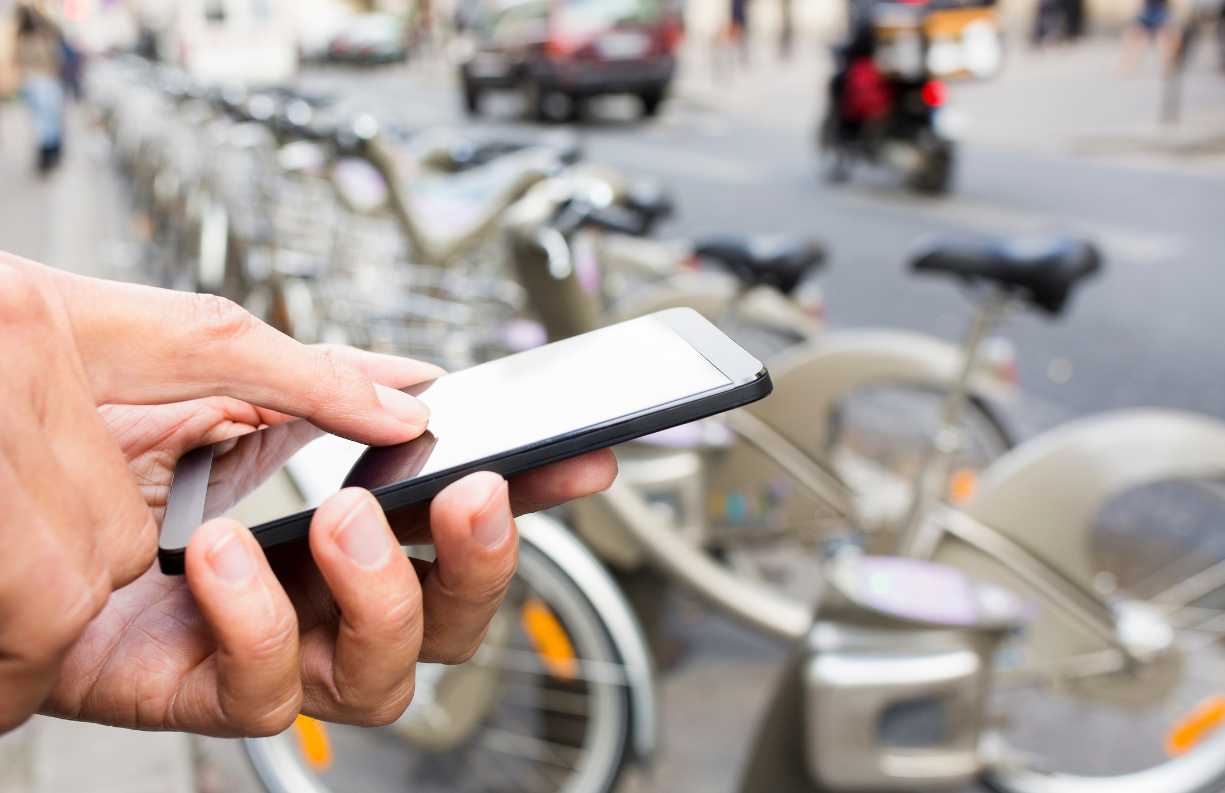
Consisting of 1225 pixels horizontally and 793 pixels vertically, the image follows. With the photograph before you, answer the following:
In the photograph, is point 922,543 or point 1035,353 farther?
point 1035,353

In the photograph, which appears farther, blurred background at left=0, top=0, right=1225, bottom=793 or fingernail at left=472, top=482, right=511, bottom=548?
blurred background at left=0, top=0, right=1225, bottom=793

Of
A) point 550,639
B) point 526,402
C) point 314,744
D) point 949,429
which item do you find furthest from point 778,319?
point 526,402

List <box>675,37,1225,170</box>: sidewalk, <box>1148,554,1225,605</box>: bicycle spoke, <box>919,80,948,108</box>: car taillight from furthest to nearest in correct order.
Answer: <box>675,37,1225,170</box>: sidewalk, <box>919,80,948,108</box>: car taillight, <box>1148,554,1225,605</box>: bicycle spoke

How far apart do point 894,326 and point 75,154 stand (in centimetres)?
1174

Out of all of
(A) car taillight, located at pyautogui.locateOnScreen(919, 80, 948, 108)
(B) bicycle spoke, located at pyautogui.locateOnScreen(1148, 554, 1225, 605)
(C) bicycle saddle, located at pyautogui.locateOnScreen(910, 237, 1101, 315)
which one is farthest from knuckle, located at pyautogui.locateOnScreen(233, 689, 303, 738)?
(A) car taillight, located at pyautogui.locateOnScreen(919, 80, 948, 108)

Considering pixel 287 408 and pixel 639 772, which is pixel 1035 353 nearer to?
pixel 639 772

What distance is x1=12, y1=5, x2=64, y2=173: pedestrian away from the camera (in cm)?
1132

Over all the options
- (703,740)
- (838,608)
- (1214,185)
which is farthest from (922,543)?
(1214,185)

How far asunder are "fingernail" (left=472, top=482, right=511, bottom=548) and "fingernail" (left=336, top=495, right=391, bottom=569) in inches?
2.5

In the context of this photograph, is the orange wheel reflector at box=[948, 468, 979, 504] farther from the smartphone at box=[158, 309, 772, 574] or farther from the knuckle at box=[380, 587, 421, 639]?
the knuckle at box=[380, 587, 421, 639]

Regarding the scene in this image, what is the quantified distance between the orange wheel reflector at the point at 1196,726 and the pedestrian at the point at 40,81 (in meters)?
11.7

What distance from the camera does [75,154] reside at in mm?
13727

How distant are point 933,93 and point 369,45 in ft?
85.4

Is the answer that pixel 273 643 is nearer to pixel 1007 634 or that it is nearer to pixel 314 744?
pixel 1007 634
